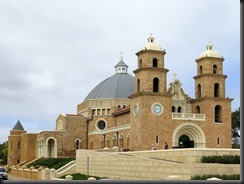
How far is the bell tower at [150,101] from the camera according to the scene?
4466 centimetres

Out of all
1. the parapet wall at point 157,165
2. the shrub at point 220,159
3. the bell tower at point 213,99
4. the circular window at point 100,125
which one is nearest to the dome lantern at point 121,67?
the circular window at point 100,125

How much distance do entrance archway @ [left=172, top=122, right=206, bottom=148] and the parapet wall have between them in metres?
13.0

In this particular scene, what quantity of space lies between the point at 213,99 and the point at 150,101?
7.39 m

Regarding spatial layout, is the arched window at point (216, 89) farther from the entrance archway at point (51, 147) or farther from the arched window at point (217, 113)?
the entrance archway at point (51, 147)

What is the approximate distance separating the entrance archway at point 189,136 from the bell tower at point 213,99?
0.75m

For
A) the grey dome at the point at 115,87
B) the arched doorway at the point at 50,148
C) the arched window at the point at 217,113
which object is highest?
the grey dome at the point at 115,87

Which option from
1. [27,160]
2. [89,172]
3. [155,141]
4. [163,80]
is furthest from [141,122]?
[27,160]

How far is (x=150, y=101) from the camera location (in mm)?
45438

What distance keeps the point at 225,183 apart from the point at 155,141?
1091 inches

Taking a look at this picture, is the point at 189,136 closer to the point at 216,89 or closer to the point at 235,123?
the point at 216,89

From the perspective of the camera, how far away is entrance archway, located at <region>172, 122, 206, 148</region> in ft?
152

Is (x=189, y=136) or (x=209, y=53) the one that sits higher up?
(x=209, y=53)

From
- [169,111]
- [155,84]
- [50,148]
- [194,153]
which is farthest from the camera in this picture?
[50,148]

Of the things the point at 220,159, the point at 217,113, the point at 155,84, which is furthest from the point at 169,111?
the point at 220,159
